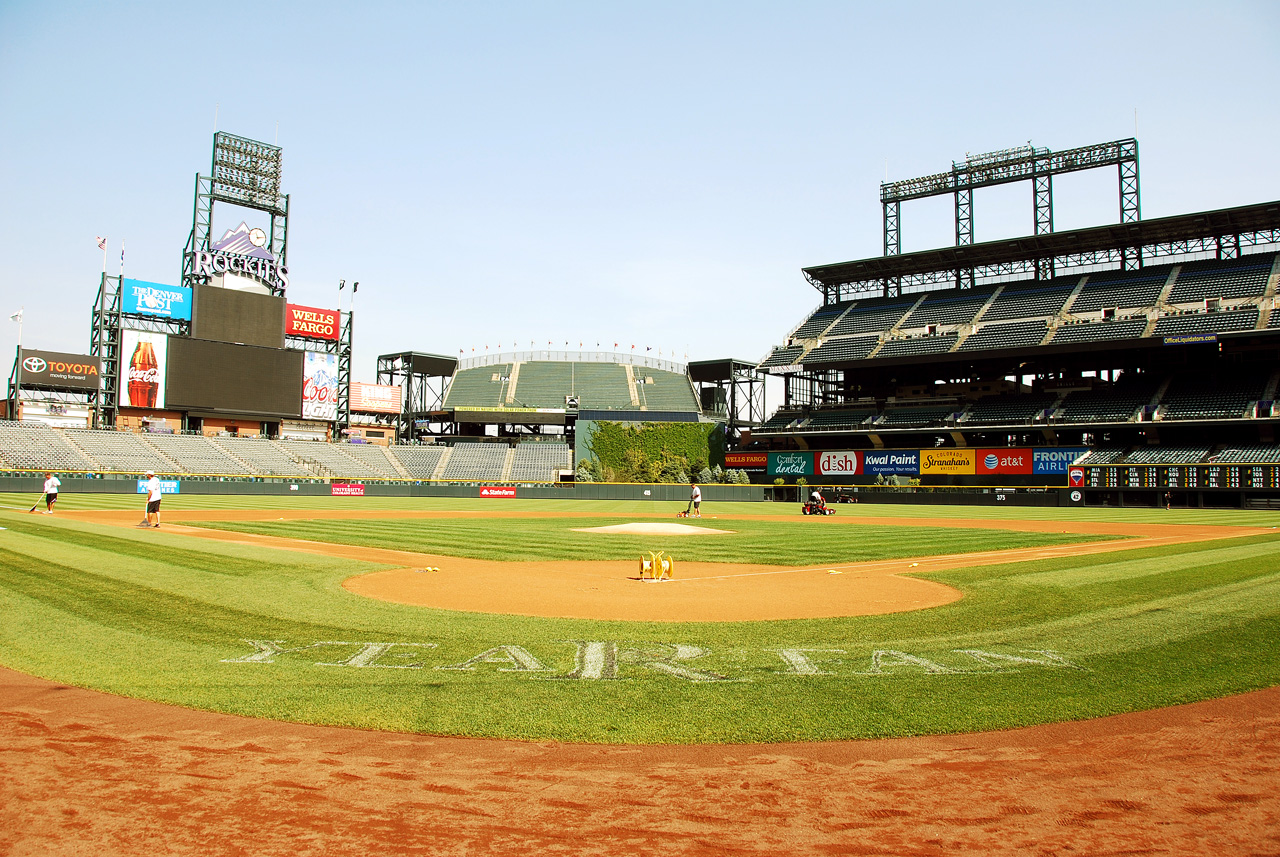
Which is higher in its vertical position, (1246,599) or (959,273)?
(959,273)

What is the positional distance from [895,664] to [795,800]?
3448 millimetres

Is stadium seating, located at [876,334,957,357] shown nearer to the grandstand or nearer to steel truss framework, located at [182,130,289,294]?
the grandstand

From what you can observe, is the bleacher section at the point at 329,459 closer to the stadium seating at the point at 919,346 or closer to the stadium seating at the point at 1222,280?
the stadium seating at the point at 919,346

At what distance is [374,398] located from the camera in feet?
255

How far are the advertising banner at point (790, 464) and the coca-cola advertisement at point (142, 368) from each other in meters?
47.2

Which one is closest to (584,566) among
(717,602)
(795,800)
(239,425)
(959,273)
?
(717,602)

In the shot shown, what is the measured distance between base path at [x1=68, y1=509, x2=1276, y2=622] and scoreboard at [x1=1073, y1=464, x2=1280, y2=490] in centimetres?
2862

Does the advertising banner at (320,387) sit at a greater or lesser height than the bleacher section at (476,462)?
greater

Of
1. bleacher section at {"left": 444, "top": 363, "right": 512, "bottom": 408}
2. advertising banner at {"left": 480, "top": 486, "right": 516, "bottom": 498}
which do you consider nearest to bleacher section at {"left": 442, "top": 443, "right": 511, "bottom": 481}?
bleacher section at {"left": 444, "top": 363, "right": 512, "bottom": 408}

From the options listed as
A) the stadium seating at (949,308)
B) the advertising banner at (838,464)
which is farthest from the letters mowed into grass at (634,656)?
the stadium seating at (949,308)

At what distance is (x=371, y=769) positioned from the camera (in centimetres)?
471

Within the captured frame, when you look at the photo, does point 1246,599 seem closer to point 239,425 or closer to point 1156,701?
point 1156,701

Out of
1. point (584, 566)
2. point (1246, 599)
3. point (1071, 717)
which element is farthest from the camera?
point (584, 566)

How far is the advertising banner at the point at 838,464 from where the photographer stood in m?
59.9
